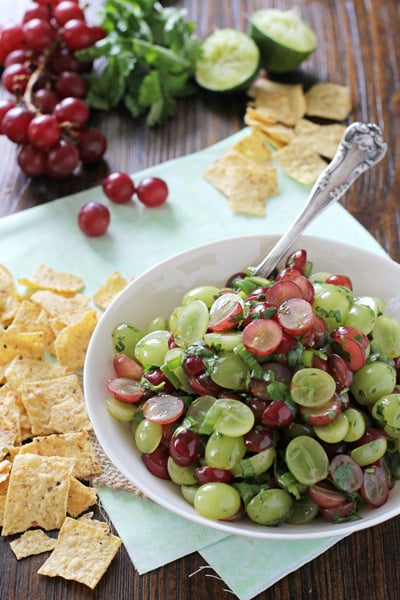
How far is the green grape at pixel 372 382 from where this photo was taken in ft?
3.88

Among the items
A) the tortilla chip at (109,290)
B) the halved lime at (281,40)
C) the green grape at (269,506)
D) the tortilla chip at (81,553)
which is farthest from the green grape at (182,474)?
the halved lime at (281,40)

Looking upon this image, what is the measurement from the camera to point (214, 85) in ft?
7.16

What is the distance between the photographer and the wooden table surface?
1253mm

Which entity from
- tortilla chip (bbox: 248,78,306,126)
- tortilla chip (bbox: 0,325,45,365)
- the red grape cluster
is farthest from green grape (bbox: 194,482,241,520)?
tortilla chip (bbox: 248,78,306,126)

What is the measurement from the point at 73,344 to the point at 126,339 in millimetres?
237

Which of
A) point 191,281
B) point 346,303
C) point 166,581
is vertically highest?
point 346,303

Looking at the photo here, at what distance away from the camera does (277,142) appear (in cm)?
209

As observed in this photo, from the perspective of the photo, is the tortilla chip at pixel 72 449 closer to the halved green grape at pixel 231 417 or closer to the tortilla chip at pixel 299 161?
the halved green grape at pixel 231 417

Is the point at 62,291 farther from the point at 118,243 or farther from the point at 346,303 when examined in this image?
the point at 346,303

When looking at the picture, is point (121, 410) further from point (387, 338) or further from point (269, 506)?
point (387, 338)

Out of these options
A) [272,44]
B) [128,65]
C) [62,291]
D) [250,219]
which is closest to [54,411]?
[62,291]

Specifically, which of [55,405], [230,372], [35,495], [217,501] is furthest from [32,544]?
[230,372]

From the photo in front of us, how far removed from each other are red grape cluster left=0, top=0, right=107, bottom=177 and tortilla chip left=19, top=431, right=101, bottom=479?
0.82 meters

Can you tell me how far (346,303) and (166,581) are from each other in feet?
1.91
